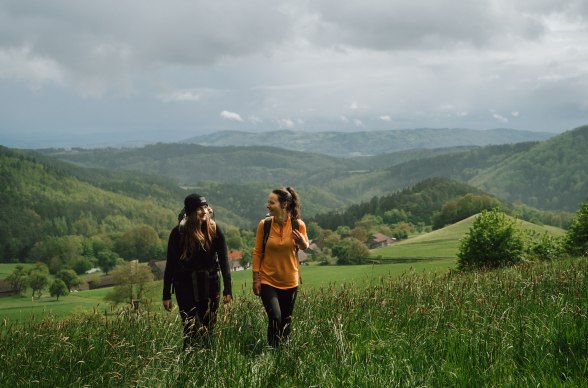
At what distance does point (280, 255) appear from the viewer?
6.64 meters

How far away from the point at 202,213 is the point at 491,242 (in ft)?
73.6

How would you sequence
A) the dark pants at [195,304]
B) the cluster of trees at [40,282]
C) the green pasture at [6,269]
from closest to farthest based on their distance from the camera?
the dark pants at [195,304], the cluster of trees at [40,282], the green pasture at [6,269]

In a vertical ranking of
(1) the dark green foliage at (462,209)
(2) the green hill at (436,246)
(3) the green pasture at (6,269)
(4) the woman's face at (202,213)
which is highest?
(4) the woman's face at (202,213)

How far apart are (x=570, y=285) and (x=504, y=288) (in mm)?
941

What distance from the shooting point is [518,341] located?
542cm

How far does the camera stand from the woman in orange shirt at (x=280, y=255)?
21.6ft

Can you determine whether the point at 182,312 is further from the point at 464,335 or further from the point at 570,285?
the point at 570,285

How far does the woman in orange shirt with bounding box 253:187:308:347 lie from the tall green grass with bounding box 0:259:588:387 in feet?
1.47

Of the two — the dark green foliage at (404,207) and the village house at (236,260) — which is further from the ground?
the dark green foliage at (404,207)

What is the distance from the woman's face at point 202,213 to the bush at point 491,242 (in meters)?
21.3

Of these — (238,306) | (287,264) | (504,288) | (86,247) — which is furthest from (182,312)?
(86,247)

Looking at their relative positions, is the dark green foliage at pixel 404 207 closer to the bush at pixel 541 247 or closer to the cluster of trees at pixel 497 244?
the bush at pixel 541 247

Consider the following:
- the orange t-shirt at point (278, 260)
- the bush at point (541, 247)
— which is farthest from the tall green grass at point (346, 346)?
the bush at point (541, 247)

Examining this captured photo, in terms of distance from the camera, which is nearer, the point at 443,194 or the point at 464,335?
the point at 464,335
